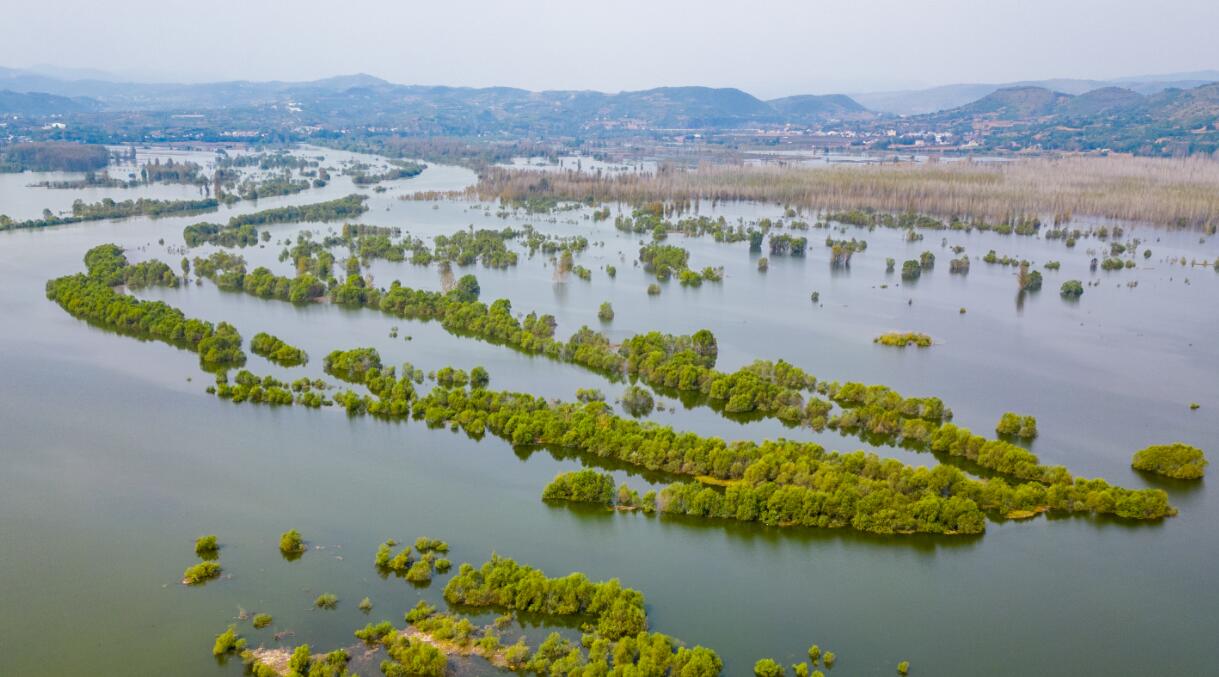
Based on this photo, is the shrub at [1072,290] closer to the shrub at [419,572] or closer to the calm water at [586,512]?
the calm water at [586,512]

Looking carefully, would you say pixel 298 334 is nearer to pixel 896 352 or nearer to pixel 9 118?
pixel 896 352

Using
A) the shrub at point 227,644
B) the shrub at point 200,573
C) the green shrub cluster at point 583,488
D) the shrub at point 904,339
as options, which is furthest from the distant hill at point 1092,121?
the shrub at point 227,644

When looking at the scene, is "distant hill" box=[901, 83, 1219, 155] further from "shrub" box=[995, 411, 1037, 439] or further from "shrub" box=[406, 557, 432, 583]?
"shrub" box=[406, 557, 432, 583]

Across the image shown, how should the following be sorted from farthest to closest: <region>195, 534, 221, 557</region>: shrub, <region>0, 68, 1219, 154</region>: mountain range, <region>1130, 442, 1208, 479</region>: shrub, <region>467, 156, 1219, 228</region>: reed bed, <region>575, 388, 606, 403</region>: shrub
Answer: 1. <region>0, 68, 1219, 154</region>: mountain range
2. <region>467, 156, 1219, 228</region>: reed bed
3. <region>575, 388, 606, 403</region>: shrub
4. <region>1130, 442, 1208, 479</region>: shrub
5. <region>195, 534, 221, 557</region>: shrub

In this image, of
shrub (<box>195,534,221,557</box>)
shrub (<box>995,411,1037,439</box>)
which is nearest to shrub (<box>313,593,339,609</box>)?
shrub (<box>195,534,221,557</box>)

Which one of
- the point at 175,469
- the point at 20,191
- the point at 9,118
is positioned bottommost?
the point at 175,469

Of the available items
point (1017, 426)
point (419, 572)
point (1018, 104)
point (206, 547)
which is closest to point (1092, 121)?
point (1018, 104)

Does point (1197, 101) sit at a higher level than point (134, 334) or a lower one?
higher

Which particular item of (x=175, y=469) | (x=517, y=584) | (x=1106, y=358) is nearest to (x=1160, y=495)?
(x=1106, y=358)
